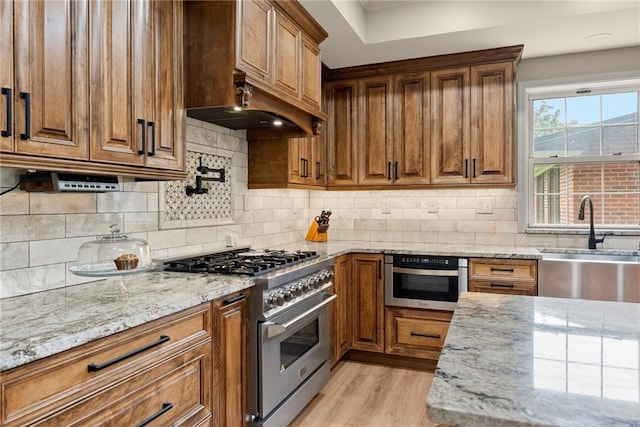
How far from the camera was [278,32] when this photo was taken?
2604mm

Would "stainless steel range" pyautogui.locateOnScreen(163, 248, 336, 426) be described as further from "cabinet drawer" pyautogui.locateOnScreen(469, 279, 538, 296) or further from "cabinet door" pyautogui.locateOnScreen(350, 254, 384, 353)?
"cabinet drawer" pyautogui.locateOnScreen(469, 279, 538, 296)

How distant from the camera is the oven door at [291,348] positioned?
2.17 metres

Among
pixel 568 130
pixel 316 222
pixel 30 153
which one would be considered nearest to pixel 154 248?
pixel 30 153

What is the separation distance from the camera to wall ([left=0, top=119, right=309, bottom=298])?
5.51 ft

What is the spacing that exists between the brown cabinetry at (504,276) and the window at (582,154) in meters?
0.73

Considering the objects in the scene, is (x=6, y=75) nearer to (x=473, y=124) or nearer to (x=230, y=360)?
(x=230, y=360)

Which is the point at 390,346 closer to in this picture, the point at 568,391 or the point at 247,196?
the point at 247,196

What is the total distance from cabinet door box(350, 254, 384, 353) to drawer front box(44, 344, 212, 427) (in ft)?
6.27

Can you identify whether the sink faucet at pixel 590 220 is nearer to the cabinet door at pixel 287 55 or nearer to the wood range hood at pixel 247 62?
the wood range hood at pixel 247 62

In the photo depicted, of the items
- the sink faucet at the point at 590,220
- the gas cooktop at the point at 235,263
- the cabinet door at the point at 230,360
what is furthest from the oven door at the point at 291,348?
the sink faucet at the point at 590,220

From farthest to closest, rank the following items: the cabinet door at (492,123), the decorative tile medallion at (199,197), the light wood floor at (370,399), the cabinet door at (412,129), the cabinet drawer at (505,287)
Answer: the cabinet door at (412,129) → the cabinet door at (492,123) → the cabinet drawer at (505,287) → the light wood floor at (370,399) → the decorative tile medallion at (199,197)

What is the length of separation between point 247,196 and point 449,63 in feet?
6.85

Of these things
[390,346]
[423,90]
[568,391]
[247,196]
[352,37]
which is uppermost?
[352,37]

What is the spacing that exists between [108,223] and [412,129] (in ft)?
8.70
